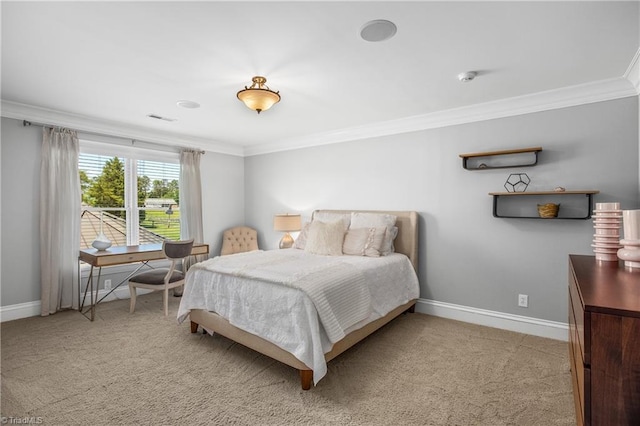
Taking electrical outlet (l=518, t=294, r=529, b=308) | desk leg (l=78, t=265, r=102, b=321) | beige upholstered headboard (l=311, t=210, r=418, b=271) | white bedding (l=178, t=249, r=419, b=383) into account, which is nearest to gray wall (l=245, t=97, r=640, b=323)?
electrical outlet (l=518, t=294, r=529, b=308)

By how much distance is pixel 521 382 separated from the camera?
2301mm

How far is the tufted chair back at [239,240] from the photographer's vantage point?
212 inches

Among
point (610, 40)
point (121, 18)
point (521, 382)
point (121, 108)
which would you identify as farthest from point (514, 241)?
point (121, 108)

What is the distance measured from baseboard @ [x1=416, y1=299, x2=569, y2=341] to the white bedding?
0.35 meters

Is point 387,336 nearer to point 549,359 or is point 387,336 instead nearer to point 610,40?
point 549,359

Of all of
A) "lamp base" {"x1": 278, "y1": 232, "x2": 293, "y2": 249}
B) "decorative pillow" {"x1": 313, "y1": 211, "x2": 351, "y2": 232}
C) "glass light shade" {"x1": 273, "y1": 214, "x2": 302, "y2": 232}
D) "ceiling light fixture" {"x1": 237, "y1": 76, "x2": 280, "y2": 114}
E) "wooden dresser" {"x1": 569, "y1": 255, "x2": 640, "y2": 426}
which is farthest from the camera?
"lamp base" {"x1": 278, "y1": 232, "x2": 293, "y2": 249}

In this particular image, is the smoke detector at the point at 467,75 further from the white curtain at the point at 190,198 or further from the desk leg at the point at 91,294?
the desk leg at the point at 91,294

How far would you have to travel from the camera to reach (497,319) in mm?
3346

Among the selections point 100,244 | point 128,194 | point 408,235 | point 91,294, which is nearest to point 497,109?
point 408,235

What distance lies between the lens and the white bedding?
7.25 ft

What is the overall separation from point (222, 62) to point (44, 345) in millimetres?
2996

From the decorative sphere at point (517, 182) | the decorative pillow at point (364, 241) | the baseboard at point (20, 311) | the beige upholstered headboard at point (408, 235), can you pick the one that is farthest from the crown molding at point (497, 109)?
the baseboard at point (20, 311)

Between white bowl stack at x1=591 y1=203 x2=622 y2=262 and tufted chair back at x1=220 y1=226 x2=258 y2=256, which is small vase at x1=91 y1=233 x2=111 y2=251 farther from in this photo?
white bowl stack at x1=591 y1=203 x2=622 y2=262

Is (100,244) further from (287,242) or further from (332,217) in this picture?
(332,217)
